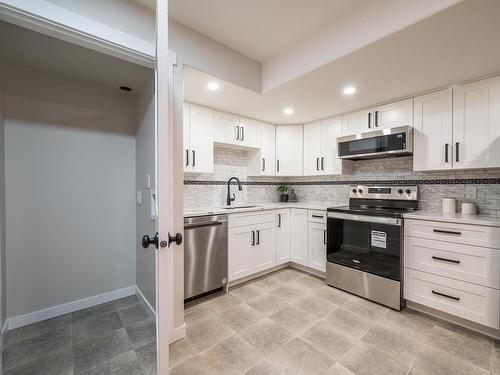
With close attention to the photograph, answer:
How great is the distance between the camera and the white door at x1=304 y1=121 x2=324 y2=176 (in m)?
3.36

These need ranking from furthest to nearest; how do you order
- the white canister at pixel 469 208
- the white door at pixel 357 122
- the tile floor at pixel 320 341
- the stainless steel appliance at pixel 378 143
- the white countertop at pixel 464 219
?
the white door at pixel 357 122 < the stainless steel appliance at pixel 378 143 < the white canister at pixel 469 208 < the white countertop at pixel 464 219 < the tile floor at pixel 320 341

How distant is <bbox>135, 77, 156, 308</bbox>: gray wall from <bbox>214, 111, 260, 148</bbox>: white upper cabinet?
91 cm

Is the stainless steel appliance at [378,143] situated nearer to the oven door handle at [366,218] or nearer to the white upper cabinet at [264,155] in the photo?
the oven door handle at [366,218]

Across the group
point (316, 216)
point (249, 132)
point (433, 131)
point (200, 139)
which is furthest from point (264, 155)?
point (433, 131)

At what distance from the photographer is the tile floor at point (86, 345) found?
1.54 metres

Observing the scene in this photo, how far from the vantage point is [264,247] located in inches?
117

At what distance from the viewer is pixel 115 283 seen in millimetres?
2445

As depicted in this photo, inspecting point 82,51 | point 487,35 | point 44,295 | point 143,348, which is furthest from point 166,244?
point 487,35

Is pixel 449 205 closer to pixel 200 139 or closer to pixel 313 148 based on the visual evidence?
pixel 313 148

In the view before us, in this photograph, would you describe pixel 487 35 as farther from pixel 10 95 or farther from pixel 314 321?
pixel 10 95

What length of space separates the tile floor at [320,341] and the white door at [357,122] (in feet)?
6.64

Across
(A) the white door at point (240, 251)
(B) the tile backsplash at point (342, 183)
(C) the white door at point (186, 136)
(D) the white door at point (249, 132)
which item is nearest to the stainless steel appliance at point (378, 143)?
(B) the tile backsplash at point (342, 183)

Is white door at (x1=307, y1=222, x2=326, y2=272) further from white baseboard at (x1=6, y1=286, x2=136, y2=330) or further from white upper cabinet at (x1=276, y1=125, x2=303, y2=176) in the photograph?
white baseboard at (x1=6, y1=286, x2=136, y2=330)

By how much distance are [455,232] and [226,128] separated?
2.65 metres
